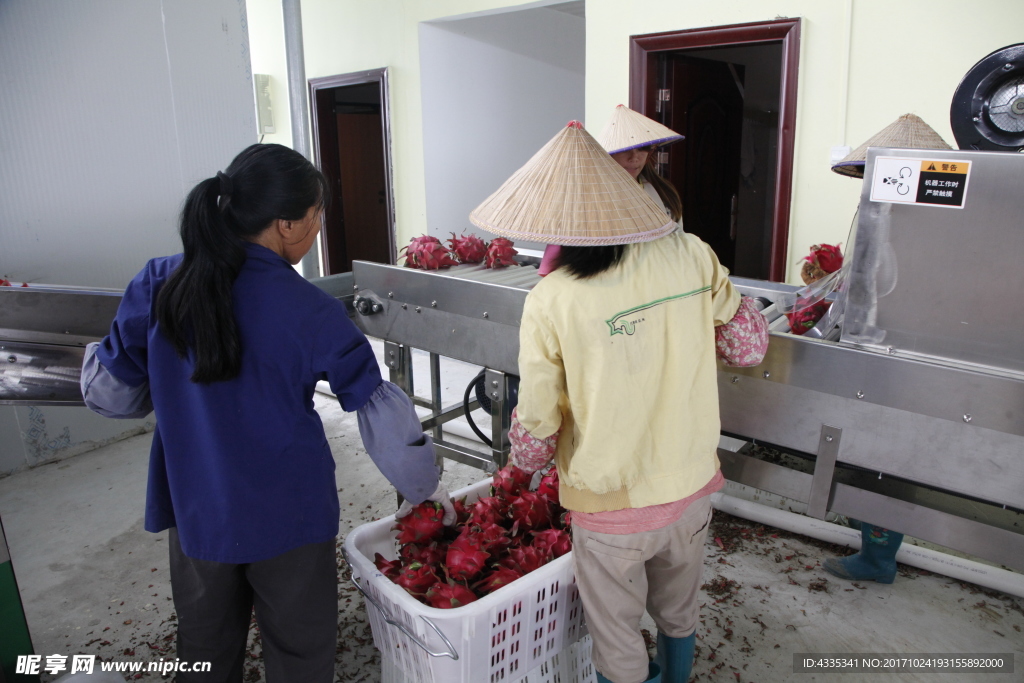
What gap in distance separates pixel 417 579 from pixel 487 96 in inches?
201

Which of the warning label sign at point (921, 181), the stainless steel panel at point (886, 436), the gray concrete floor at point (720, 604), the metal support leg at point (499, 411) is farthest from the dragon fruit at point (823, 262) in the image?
the metal support leg at point (499, 411)

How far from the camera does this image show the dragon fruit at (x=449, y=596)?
158cm

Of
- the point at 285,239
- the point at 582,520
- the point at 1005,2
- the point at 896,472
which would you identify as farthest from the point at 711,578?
the point at 1005,2

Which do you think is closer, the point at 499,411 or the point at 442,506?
the point at 442,506

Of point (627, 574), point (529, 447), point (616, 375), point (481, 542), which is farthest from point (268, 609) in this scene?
point (616, 375)

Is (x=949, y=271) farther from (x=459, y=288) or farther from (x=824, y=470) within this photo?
(x=459, y=288)

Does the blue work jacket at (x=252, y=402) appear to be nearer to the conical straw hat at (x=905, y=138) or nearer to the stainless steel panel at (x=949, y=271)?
the stainless steel panel at (x=949, y=271)

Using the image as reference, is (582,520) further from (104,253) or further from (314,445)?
(104,253)

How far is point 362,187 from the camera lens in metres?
7.21

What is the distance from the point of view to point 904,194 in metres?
1.67

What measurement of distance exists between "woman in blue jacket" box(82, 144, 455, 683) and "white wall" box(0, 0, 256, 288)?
2512 mm

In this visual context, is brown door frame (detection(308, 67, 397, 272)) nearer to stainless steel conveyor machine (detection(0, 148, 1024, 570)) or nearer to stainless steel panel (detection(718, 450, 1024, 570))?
stainless steel conveyor machine (detection(0, 148, 1024, 570))

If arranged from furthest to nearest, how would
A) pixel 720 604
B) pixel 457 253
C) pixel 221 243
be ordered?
1. pixel 457 253
2. pixel 720 604
3. pixel 221 243

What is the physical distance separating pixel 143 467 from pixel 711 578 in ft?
9.38
